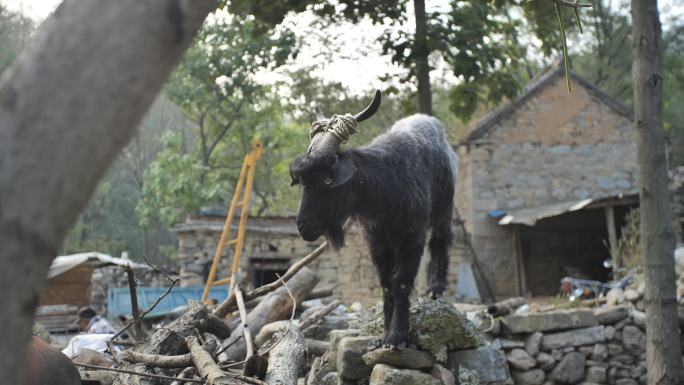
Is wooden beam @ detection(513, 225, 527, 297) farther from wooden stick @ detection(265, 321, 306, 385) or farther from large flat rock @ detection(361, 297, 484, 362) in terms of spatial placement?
wooden stick @ detection(265, 321, 306, 385)

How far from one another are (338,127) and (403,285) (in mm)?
1223

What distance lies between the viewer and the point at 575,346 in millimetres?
7949

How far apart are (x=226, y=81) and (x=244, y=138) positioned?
3324mm

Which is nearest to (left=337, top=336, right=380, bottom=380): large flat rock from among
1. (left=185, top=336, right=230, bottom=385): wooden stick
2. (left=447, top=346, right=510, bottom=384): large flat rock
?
(left=447, top=346, right=510, bottom=384): large flat rock

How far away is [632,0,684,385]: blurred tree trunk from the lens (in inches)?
256

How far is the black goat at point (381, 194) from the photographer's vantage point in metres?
4.33

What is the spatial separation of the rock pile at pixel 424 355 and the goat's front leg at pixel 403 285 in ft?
0.36

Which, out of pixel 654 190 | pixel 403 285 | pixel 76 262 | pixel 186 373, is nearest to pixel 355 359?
pixel 403 285

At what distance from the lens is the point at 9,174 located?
46.9 inches

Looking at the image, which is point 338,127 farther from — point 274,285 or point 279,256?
point 279,256

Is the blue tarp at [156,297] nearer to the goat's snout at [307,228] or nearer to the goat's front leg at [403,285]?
the goat's front leg at [403,285]

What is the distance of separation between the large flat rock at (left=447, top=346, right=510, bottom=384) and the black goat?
72cm

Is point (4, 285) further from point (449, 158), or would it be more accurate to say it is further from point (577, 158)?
point (577, 158)

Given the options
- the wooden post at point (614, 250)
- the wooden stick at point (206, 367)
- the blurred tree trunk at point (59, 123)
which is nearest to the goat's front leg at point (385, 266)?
the wooden stick at point (206, 367)
